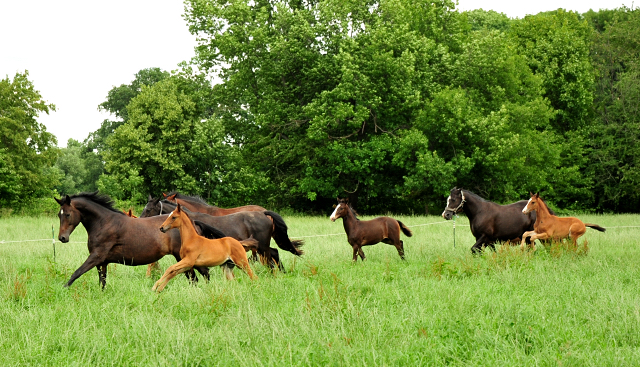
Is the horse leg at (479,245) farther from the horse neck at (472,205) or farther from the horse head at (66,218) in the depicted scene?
the horse head at (66,218)

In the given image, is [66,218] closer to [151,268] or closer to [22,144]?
[151,268]

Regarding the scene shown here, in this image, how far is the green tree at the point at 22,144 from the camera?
1265 inches

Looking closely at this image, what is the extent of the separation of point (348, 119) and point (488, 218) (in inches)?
728

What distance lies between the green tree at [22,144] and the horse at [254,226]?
81.9 ft

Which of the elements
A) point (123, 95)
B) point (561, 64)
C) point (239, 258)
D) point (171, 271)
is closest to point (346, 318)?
point (239, 258)

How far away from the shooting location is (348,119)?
1221 inches

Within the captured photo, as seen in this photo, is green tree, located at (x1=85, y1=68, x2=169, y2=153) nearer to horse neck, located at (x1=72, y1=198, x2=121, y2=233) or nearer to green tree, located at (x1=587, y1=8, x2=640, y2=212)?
green tree, located at (x1=587, y1=8, x2=640, y2=212)

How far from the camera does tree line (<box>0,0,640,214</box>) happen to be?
97.6 feet

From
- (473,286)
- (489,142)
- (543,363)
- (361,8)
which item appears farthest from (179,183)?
(543,363)

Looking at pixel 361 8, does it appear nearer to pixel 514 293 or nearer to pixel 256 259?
pixel 256 259

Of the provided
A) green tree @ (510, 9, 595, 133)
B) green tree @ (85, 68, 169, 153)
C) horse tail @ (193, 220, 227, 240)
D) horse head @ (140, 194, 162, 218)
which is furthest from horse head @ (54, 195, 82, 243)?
green tree @ (85, 68, 169, 153)

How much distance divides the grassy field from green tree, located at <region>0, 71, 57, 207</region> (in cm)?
2535

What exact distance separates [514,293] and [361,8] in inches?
1051

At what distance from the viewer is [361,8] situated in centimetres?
3194
